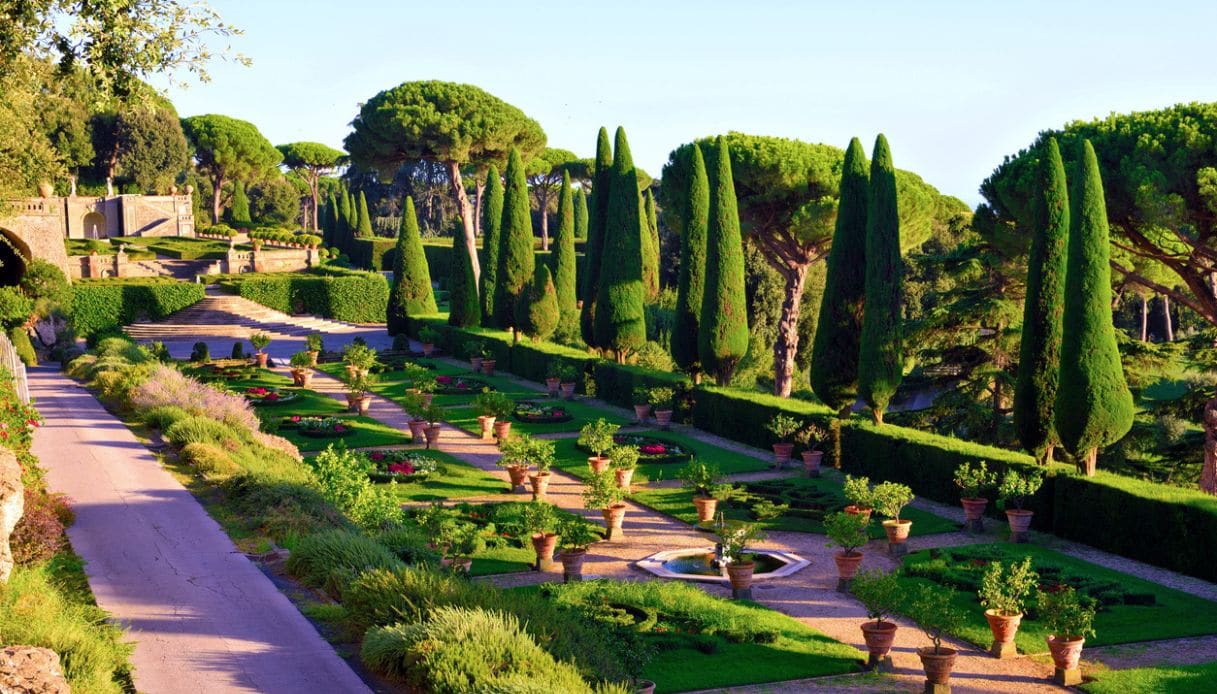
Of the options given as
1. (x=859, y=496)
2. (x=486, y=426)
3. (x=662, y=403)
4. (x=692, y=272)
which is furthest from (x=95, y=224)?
(x=859, y=496)

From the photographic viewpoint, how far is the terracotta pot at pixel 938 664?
13266 millimetres

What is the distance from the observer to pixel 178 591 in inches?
566

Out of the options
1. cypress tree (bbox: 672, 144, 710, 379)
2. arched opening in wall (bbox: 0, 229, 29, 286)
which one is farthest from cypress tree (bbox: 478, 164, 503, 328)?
arched opening in wall (bbox: 0, 229, 29, 286)

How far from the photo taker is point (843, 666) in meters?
14.3

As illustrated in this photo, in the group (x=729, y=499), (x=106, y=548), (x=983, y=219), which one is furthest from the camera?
(x=983, y=219)

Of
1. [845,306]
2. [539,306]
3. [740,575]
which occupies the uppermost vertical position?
[845,306]

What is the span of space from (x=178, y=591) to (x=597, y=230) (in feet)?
99.2

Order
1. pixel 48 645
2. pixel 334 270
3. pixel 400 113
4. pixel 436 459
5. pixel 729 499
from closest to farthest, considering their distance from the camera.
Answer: pixel 48 645 → pixel 729 499 → pixel 436 459 → pixel 400 113 → pixel 334 270

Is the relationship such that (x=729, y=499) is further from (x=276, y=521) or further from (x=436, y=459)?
(x=276, y=521)

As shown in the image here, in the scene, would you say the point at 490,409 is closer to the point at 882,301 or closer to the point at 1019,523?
the point at 882,301

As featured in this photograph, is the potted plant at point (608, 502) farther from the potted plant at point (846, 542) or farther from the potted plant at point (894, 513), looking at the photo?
the potted plant at point (894, 513)

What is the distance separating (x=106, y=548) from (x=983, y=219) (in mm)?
23172

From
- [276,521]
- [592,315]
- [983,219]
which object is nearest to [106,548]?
[276,521]

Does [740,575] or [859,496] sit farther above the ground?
[859,496]
